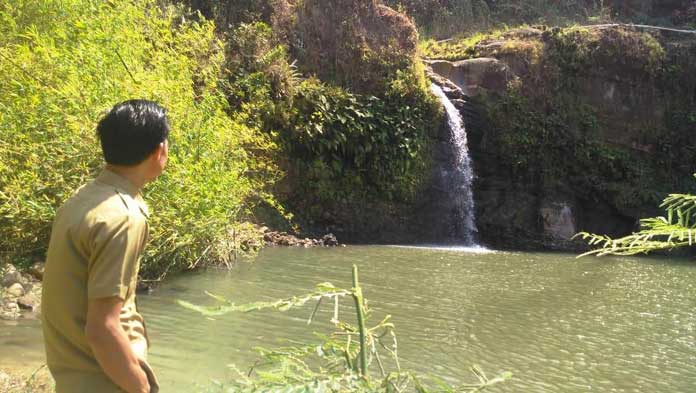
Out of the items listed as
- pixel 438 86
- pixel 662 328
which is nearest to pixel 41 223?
pixel 662 328

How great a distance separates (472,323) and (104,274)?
22.1 feet

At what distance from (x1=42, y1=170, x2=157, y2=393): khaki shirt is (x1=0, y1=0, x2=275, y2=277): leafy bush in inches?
245

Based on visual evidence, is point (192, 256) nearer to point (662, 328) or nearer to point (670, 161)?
point (662, 328)

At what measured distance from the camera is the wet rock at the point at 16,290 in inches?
300

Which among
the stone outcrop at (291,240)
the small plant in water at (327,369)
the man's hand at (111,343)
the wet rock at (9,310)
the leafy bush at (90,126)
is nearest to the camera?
the small plant in water at (327,369)

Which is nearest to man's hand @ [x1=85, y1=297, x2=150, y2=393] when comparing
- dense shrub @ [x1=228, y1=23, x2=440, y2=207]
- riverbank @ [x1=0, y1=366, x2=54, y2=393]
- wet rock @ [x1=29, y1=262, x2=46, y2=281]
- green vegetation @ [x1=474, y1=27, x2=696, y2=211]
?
riverbank @ [x1=0, y1=366, x2=54, y2=393]

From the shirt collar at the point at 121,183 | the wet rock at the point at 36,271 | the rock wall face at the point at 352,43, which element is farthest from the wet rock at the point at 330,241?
the shirt collar at the point at 121,183

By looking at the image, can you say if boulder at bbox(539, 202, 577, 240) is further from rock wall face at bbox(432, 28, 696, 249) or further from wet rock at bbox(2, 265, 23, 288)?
wet rock at bbox(2, 265, 23, 288)

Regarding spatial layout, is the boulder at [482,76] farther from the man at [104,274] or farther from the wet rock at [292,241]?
the man at [104,274]

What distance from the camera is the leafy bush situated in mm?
8078

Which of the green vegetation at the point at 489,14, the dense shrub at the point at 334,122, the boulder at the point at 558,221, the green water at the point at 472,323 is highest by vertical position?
the green vegetation at the point at 489,14

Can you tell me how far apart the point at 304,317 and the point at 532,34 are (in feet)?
56.5

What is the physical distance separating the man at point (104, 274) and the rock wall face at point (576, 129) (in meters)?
17.4

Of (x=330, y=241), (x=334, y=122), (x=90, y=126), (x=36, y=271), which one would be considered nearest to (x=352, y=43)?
(x=334, y=122)
